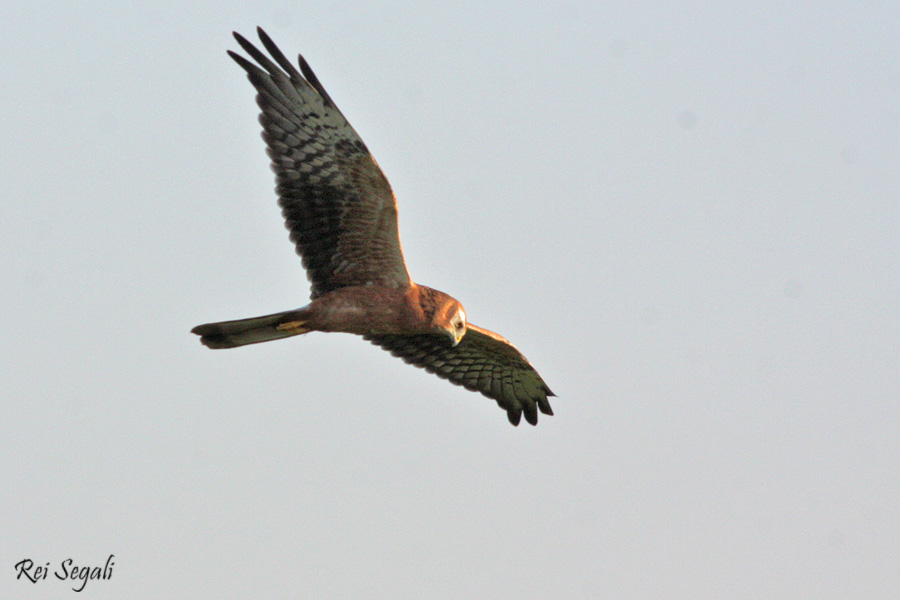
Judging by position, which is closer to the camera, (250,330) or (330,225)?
(250,330)

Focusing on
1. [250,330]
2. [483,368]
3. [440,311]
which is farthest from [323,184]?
[483,368]

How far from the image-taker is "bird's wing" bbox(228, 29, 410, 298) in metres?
8.70

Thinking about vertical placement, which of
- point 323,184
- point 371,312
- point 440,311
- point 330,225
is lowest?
point 371,312

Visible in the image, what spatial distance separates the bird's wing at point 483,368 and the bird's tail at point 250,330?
1.90 meters

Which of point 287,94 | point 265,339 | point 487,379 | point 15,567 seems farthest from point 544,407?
point 15,567

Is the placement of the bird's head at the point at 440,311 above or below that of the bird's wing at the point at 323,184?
below

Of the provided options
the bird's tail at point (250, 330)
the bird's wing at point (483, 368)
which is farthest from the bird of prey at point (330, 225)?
the bird's wing at point (483, 368)

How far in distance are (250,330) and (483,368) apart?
3.08 meters

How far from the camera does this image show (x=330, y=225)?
29.7 ft

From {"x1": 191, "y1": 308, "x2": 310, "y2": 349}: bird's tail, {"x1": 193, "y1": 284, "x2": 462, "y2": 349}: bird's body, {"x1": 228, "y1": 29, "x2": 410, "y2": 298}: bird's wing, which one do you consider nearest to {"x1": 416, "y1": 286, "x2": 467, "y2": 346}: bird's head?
{"x1": 193, "y1": 284, "x2": 462, "y2": 349}: bird's body

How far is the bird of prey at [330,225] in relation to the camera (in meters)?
8.70

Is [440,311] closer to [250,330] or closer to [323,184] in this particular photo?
[323,184]

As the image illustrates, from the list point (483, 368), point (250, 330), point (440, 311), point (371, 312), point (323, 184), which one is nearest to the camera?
point (250, 330)

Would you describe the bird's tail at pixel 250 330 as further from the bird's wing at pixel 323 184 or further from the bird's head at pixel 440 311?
the bird's head at pixel 440 311
